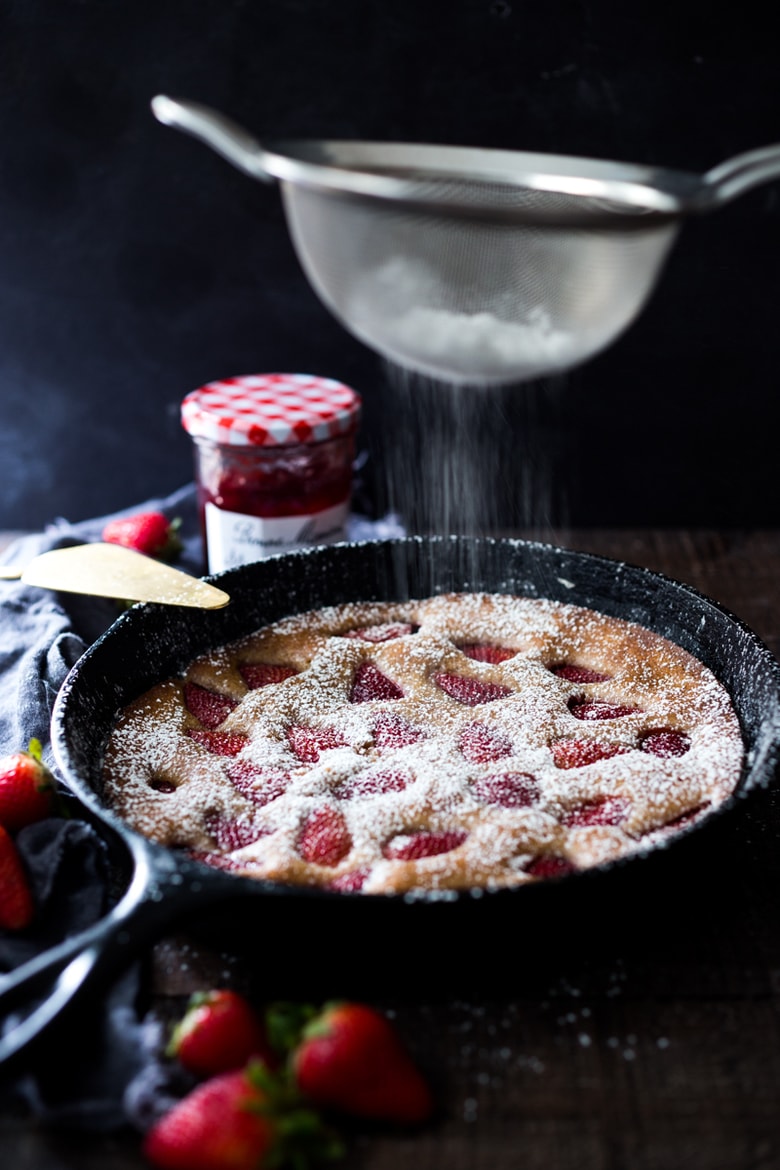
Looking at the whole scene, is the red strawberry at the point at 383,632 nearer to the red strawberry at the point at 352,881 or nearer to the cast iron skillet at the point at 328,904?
the cast iron skillet at the point at 328,904

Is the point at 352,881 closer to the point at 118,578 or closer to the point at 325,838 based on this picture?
the point at 325,838

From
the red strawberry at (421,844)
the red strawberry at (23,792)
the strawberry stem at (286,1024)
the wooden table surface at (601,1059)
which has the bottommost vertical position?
the wooden table surface at (601,1059)

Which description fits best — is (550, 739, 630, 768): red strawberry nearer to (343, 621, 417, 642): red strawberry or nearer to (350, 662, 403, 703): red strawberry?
(350, 662, 403, 703): red strawberry

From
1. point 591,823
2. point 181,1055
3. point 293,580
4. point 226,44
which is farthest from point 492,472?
point 181,1055

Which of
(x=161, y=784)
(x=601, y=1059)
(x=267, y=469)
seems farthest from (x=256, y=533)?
(x=601, y=1059)

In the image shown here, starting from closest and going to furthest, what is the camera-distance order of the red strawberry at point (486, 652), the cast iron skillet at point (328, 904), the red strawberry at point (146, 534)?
the cast iron skillet at point (328, 904), the red strawberry at point (486, 652), the red strawberry at point (146, 534)

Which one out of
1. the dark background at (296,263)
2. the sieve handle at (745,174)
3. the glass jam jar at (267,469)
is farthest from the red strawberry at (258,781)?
the dark background at (296,263)

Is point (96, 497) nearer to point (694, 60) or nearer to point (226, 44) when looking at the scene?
point (226, 44)
